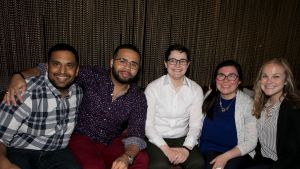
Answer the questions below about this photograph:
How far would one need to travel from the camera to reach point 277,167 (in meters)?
1.96

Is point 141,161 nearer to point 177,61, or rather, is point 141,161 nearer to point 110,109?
point 110,109

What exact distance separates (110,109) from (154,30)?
40.3 inches

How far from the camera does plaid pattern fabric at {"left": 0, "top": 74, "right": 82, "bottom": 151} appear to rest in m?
1.72

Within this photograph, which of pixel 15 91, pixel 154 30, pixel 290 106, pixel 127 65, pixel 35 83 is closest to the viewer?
pixel 15 91

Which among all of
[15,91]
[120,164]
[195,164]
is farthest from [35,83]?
[195,164]

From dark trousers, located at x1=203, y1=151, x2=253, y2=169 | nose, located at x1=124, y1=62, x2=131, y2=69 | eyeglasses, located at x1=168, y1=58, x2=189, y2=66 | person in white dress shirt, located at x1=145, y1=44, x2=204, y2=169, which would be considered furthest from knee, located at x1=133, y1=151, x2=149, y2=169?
eyeglasses, located at x1=168, y1=58, x2=189, y2=66

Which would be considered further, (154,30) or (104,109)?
(154,30)

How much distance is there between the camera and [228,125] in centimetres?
224

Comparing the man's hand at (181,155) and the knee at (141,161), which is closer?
the knee at (141,161)

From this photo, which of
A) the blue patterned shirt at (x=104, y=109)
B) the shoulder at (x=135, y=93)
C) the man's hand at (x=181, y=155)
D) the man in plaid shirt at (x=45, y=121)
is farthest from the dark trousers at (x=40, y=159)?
the man's hand at (x=181, y=155)

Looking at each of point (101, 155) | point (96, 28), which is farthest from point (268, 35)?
point (101, 155)

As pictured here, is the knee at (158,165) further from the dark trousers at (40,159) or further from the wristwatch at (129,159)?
the dark trousers at (40,159)

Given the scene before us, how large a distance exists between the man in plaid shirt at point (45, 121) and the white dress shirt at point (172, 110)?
64 centimetres

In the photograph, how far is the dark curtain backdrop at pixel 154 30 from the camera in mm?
2422
